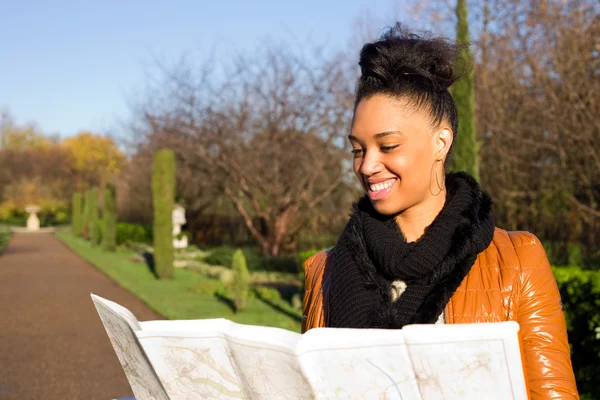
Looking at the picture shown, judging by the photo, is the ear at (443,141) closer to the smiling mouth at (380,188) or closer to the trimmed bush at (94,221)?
the smiling mouth at (380,188)

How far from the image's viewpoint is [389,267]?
1.58 metres

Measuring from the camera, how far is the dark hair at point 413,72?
152cm

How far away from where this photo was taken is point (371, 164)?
1493 millimetres

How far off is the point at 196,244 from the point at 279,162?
30.9 feet

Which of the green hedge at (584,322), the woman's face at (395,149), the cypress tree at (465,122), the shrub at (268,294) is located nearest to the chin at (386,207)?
the woman's face at (395,149)

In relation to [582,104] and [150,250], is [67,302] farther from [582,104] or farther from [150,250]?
[150,250]

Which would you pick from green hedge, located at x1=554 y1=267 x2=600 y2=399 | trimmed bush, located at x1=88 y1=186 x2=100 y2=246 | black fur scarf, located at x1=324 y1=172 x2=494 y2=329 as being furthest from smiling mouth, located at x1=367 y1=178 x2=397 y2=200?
trimmed bush, located at x1=88 y1=186 x2=100 y2=246

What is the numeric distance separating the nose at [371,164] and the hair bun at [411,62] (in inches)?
6.6

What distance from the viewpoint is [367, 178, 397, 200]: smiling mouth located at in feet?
5.07

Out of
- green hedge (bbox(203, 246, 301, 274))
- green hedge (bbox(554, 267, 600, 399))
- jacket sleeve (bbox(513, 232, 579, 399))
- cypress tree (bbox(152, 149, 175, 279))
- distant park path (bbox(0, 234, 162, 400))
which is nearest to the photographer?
jacket sleeve (bbox(513, 232, 579, 399))

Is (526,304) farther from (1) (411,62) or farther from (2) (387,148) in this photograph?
(1) (411,62)

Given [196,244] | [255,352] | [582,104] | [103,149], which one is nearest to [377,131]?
[255,352]

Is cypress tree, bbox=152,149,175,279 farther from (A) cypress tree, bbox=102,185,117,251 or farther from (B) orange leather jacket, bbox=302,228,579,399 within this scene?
(B) orange leather jacket, bbox=302,228,579,399

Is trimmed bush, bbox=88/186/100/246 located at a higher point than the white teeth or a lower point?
lower
